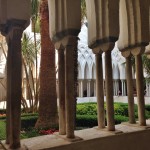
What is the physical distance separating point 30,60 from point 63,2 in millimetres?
11615

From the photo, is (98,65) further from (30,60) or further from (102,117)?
(30,60)

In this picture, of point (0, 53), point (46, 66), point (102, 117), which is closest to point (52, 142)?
point (102, 117)

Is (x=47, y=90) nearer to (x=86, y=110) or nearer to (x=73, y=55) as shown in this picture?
(x=86, y=110)

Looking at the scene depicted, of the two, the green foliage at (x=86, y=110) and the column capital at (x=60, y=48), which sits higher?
the column capital at (x=60, y=48)

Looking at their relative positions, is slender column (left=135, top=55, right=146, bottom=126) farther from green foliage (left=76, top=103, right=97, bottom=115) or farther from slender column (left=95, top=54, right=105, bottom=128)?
green foliage (left=76, top=103, right=97, bottom=115)

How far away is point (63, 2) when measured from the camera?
7.25ft

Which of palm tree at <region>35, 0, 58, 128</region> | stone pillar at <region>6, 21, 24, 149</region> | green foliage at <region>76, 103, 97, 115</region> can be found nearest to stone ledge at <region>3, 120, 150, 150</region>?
stone pillar at <region>6, 21, 24, 149</region>

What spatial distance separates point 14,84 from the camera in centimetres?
185

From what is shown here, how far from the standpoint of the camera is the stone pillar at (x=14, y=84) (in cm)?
182

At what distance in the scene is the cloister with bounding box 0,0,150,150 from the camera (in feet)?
6.14

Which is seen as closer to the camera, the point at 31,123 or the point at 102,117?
the point at 102,117

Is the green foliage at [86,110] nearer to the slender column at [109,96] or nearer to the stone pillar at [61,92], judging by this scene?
the slender column at [109,96]

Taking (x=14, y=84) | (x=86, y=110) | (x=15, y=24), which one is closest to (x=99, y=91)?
(x=14, y=84)

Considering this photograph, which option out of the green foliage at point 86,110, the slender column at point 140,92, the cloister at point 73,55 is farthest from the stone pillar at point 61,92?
the green foliage at point 86,110
